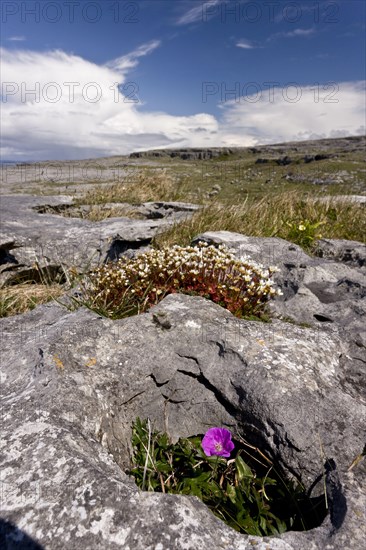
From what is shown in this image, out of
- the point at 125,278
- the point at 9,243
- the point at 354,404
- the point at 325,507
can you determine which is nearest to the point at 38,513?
the point at 325,507

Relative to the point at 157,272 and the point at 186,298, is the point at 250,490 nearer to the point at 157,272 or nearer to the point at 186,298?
the point at 186,298

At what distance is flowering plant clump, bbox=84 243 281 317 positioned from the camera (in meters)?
3.70

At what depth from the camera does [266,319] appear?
3.67m

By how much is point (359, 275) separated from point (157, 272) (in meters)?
2.78

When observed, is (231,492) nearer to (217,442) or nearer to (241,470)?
(241,470)

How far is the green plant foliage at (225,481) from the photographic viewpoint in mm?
2068

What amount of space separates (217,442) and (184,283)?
1.76 metres

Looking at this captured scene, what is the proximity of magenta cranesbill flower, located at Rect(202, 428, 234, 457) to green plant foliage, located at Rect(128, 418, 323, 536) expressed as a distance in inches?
1.5

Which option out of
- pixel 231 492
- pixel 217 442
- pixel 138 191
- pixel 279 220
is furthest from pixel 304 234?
pixel 138 191

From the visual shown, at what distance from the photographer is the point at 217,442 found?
2.47m

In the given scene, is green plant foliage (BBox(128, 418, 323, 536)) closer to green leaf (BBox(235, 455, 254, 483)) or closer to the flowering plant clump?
green leaf (BBox(235, 455, 254, 483))

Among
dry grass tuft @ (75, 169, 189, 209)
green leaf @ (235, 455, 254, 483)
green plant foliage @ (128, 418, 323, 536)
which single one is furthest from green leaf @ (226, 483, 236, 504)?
dry grass tuft @ (75, 169, 189, 209)

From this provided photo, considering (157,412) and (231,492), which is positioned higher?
(157,412)

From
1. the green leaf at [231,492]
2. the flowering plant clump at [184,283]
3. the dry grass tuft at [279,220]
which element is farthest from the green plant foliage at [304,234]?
the green leaf at [231,492]
